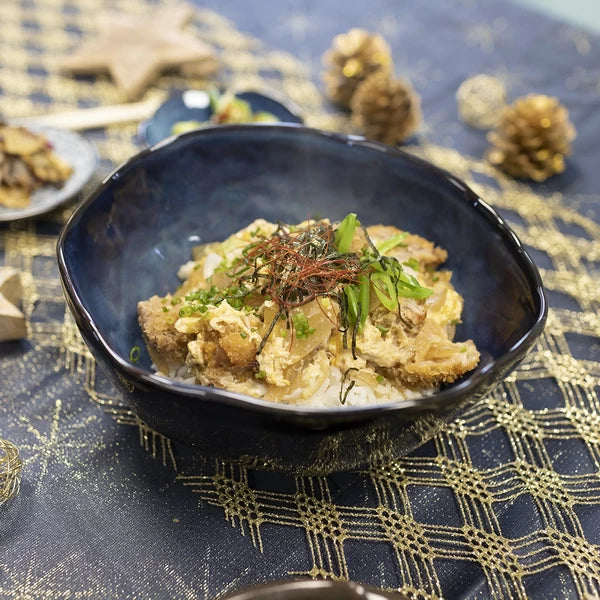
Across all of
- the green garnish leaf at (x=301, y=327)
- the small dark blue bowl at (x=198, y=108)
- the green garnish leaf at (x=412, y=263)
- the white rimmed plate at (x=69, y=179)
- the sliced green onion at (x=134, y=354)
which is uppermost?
the green garnish leaf at (x=412, y=263)

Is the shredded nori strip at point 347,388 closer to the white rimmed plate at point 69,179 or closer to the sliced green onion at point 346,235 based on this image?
the sliced green onion at point 346,235

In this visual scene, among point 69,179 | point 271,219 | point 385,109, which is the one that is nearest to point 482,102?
point 385,109

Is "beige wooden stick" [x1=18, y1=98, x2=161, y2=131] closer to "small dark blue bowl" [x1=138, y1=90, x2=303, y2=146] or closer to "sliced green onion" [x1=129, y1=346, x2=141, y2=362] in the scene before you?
"small dark blue bowl" [x1=138, y1=90, x2=303, y2=146]

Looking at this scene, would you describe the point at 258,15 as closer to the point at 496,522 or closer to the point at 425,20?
the point at 425,20

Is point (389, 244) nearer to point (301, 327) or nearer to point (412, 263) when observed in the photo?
point (412, 263)

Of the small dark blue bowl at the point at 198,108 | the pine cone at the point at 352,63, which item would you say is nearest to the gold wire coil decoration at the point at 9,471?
the small dark blue bowl at the point at 198,108

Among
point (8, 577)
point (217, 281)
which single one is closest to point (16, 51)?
point (217, 281)
